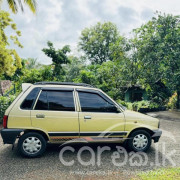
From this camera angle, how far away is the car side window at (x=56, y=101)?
175 inches

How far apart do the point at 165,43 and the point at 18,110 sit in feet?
34.9

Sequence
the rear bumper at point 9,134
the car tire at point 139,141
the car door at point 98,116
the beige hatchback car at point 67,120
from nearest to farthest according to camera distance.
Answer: the rear bumper at point 9,134 < the beige hatchback car at point 67,120 < the car door at point 98,116 < the car tire at point 139,141

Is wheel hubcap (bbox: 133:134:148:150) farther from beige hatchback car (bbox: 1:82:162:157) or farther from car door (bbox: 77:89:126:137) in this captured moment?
car door (bbox: 77:89:126:137)

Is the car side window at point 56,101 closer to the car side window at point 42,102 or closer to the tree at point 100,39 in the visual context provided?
the car side window at point 42,102

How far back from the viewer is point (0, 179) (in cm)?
340

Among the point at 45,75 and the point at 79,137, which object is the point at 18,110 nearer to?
the point at 79,137

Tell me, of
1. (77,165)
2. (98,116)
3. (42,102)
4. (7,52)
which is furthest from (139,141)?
(7,52)

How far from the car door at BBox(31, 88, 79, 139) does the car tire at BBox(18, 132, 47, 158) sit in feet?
0.79

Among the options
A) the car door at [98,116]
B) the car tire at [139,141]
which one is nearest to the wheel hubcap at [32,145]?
the car door at [98,116]

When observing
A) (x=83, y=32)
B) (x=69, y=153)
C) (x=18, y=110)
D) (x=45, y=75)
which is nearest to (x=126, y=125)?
(x=69, y=153)

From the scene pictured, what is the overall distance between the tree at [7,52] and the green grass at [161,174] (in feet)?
38.6

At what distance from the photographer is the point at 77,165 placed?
4070 mm

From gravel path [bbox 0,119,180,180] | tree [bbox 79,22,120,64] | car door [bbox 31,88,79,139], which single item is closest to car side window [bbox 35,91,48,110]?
car door [bbox 31,88,79,139]

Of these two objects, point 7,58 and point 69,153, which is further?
point 7,58
